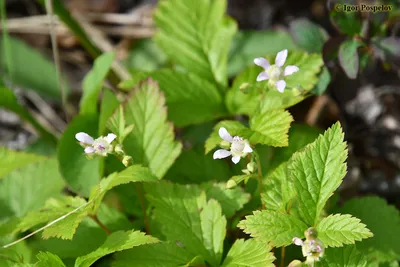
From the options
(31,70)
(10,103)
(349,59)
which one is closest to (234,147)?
(349,59)

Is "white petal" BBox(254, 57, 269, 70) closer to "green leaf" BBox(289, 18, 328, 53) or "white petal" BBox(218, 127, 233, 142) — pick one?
"white petal" BBox(218, 127, 233, 142)

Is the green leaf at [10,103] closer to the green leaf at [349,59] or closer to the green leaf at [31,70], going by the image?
the green leaf at [31,70]

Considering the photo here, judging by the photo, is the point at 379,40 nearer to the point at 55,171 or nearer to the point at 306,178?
the point at 306,178

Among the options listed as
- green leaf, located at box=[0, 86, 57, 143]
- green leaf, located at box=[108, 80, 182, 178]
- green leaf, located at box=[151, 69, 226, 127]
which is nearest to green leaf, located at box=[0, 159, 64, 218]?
green leaf, located at box=[0, 86, 57, 143]

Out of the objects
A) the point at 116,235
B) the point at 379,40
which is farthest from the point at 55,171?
the point at 379,40

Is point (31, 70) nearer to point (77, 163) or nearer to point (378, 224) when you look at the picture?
point (77, 163)

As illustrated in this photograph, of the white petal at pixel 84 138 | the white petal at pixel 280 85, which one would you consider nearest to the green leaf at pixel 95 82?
the white petal at pixel 84 138
